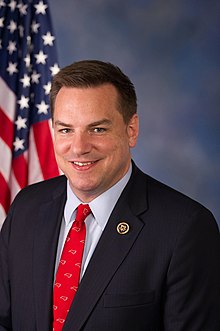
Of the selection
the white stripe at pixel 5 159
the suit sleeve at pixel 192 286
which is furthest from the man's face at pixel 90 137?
the white stripe at pixel 5 159

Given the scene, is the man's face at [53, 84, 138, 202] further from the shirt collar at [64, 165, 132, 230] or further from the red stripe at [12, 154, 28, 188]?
the red stripe at [12, 154, 28, 188]

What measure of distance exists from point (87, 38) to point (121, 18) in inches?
12.1

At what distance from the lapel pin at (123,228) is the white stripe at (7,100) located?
2.27 meters

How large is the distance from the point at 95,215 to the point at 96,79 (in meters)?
0.55

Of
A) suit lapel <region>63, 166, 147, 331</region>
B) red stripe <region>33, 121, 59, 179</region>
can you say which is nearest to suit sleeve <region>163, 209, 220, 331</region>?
suit lapel <region>63, 166, 147, 331</region>

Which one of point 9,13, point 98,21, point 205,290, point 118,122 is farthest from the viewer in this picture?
point 98,21

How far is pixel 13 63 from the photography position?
472cm

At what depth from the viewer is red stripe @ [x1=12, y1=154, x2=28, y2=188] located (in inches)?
187

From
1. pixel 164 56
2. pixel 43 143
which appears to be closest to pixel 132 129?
pixel 43 143

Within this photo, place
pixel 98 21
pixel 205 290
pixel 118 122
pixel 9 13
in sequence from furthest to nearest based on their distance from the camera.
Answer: pixel 98 21 < pixel 9 13 < pixel 118 122 < pixel 205 290

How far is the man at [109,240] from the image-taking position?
2496 mm

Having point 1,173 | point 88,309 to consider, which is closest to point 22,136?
point 1,173

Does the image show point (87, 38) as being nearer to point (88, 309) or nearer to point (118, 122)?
Answer: point (118, 122)

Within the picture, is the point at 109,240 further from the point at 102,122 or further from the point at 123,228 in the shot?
the point at 102,122
